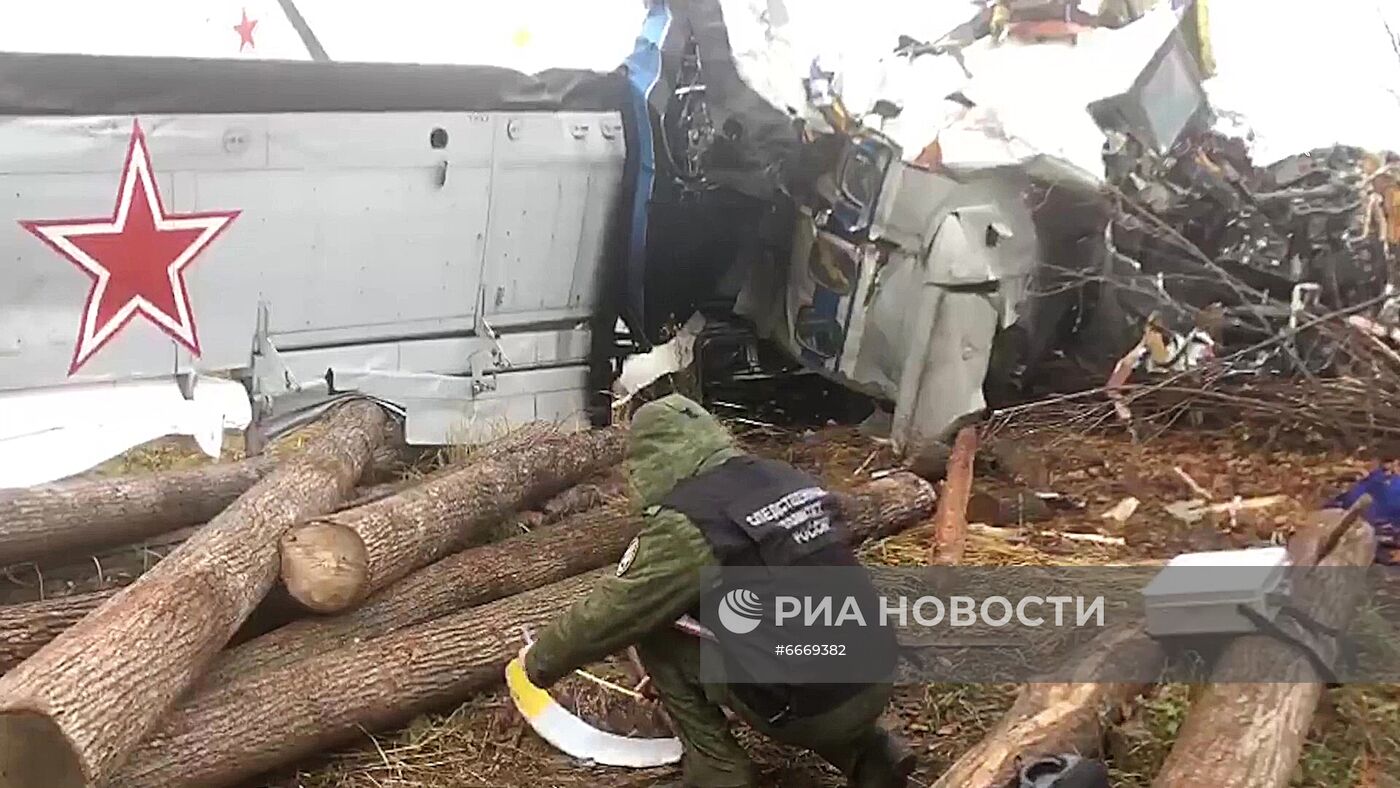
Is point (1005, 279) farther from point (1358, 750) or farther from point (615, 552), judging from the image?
point (1358, 750)

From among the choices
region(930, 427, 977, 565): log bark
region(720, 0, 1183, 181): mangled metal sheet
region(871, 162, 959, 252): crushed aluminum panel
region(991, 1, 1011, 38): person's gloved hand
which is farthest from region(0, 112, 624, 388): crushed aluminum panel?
region(930, 427, 977, 565): log bark

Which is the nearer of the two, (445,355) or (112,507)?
(112,507)

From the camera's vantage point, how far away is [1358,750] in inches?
117

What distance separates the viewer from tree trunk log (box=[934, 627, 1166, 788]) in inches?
99.2

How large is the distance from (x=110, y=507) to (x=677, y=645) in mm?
1840

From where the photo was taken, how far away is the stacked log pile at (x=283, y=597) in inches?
104

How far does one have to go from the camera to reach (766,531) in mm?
2572

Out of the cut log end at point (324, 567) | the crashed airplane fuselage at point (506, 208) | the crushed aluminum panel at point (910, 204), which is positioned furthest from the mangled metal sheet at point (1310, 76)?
the cut log end at point (324, 567)

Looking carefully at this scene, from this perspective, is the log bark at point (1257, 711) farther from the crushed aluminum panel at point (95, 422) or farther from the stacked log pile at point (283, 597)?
the crushed aluminum panel at point (95, 422)

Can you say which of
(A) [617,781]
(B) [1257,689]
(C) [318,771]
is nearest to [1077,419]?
(B) [1257,689]

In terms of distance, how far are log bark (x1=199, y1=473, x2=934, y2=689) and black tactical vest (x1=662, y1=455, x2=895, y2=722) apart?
1.11m

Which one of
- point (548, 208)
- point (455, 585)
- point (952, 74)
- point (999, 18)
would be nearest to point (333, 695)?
point (455, 585)

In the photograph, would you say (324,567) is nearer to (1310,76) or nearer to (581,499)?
(581,499)

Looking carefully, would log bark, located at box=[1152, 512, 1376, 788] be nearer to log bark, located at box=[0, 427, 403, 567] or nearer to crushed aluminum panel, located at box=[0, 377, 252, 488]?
log bark, located at box=[0, 427, 403, 567]
